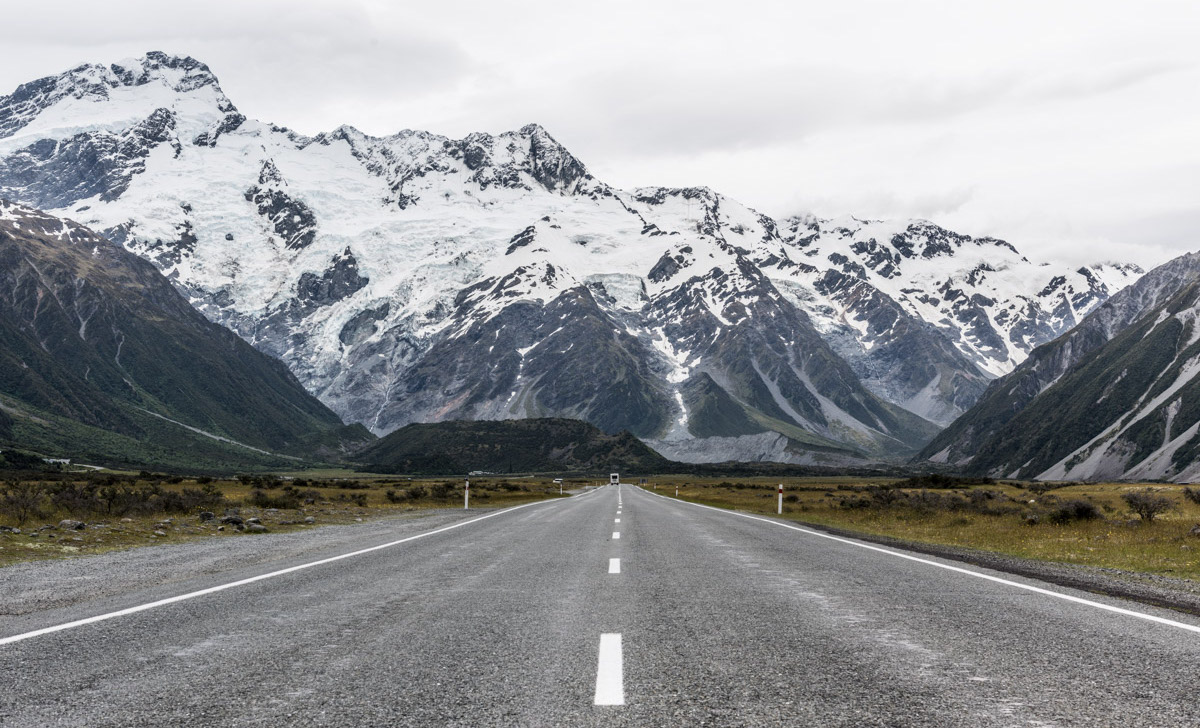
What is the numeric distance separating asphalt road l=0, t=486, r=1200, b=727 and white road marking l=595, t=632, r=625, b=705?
33 mm

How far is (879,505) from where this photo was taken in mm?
48969

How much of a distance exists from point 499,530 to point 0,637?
1755cm

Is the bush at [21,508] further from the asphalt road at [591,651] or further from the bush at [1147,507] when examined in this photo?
the bush at [1147,507]

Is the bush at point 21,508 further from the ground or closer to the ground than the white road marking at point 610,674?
closer to the ground

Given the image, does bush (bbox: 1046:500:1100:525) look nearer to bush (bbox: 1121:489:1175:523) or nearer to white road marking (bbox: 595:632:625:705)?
bush (bbox: 1121:489:1175:523)

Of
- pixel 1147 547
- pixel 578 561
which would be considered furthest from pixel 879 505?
pixel 578 561

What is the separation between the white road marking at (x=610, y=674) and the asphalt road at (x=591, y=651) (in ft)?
0.11

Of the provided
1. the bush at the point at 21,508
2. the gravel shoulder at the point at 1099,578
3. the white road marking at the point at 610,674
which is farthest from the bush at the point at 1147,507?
the bush at the point at 21,508

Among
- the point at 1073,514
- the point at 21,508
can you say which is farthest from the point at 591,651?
the point at 1073,514

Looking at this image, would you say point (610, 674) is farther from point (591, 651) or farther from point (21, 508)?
point (21, 508)

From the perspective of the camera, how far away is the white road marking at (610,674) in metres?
6.42

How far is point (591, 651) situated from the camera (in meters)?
8.06

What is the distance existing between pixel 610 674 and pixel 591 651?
3.21 feet

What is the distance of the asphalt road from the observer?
612cm
